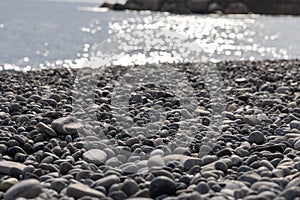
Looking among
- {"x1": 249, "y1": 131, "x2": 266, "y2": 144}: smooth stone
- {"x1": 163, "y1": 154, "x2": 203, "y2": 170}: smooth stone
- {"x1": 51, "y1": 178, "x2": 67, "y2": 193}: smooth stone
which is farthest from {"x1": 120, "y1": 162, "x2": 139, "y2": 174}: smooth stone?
{"x1": 249, "y1": 131, "x2": 266, "y2": 144}: smooth stone

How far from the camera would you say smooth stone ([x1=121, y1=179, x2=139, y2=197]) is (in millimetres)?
3851

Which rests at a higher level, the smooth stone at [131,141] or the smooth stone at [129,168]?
the smooth stone at [131,141]

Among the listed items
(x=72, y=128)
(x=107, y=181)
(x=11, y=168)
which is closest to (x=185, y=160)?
(x=107, y=181)

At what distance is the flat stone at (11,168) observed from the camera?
4465mm

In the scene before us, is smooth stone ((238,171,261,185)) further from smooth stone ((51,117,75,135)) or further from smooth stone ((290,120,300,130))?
smooth stone ((51,117,75,135))

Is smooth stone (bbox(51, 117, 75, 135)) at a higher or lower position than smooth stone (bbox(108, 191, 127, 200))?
higher

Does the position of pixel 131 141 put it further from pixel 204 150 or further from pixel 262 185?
pixel 262 185

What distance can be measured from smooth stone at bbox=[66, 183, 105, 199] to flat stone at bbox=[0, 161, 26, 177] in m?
0.78

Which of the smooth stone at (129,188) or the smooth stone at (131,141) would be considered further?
the smooth stone at (131,141)

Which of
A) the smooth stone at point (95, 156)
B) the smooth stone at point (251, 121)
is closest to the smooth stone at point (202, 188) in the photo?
the smooth stone at point (95, 156)

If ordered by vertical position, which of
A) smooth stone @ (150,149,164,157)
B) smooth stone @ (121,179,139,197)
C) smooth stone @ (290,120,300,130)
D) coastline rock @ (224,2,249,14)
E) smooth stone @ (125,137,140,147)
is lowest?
smooth stone @ (121,179,139,197)

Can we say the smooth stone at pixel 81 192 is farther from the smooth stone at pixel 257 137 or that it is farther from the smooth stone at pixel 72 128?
the smooth stone at pixel 257 137

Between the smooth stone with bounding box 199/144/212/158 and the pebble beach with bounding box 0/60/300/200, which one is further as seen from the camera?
the smooth stone with bounding box 199/144/212/158

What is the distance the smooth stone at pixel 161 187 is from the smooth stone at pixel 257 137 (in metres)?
1.79
